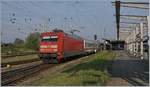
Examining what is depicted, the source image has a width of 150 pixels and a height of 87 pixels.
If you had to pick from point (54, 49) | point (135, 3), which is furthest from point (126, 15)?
point (135, 3)

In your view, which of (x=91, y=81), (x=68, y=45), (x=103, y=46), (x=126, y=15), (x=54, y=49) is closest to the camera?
(x=91, y=81)

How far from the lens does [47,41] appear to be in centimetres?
3681

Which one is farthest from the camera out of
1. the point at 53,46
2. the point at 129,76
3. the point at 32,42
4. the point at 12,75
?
the point at 32,42

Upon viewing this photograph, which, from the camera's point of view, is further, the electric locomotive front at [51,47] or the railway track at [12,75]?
the electric locomotive front at [51,47]

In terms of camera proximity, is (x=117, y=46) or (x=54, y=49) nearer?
(x=54, y=49)

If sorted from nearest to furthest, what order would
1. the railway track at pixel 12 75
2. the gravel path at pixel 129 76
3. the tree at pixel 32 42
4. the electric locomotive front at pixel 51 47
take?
1. the gravel path at pixel 129 76
2. the railway track at pixel 12 75
3. the electric locomotive front at pixel 51 47
4. the tree at pixel 32 42

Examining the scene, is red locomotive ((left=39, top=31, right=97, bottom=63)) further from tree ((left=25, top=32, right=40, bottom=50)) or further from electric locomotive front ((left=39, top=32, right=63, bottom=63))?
tree ((left=25, top=32, right=40, bottom=50))

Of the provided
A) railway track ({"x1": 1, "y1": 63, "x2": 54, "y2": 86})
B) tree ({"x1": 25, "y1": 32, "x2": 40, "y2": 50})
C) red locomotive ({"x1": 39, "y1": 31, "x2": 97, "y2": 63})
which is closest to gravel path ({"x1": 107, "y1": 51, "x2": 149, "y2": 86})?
railway track ({"x1": 1, "y1": 63, "x2": 54, "y2": 86})

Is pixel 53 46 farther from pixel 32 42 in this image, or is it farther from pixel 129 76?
pixel 32 42

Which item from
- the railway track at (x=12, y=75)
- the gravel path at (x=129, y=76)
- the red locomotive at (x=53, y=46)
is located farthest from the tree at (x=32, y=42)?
the gravel path at (x=129, y=76)

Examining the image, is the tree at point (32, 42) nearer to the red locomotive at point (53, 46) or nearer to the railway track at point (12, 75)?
the red locomotive at point (53, 46)

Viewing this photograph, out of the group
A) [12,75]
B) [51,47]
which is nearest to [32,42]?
[51,47]

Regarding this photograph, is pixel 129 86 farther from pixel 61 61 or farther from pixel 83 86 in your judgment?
pixel 61 61

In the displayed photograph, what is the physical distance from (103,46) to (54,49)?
69.0 m
